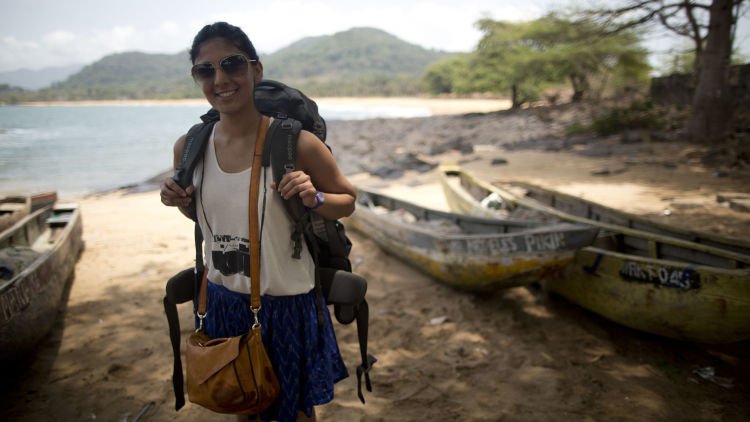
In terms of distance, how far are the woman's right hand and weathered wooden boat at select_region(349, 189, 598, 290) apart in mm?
2667

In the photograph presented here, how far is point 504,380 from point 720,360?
1565 mm

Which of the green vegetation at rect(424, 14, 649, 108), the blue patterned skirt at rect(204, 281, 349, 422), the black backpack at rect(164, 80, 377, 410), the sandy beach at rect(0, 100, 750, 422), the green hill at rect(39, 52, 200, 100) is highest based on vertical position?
the green hill at rect(39, 52, 200, 100)

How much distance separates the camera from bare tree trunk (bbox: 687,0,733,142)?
404 inches

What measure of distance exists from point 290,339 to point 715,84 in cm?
1264

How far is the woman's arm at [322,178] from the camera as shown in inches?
65.6

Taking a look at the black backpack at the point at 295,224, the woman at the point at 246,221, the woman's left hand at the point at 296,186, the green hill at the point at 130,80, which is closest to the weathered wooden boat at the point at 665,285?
the black backpack at the point at 295,224

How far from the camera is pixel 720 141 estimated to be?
10711 mm

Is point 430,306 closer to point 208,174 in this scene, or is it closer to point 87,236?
point 208,174

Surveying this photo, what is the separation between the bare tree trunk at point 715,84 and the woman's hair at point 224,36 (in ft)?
40.3

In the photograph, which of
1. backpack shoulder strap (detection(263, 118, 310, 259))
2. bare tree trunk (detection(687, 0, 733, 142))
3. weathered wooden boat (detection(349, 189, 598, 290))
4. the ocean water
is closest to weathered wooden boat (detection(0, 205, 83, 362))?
backpack shoulder strap (detection(263, 118, 310, 259))

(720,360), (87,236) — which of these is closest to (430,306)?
(720,360)

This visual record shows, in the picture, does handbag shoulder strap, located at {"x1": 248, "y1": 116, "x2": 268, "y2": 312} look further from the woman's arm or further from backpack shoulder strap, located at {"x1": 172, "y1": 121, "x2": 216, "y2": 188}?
backpack shoulder strap, located at {"x1": 172, "y1": 121, "x2": 216, "y2": 188}

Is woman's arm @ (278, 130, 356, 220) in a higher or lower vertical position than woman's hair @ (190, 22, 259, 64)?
lower

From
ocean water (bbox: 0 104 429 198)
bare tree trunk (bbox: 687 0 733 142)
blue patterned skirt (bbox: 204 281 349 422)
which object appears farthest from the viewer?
ocean water (bbox: 0 104 429 198)
